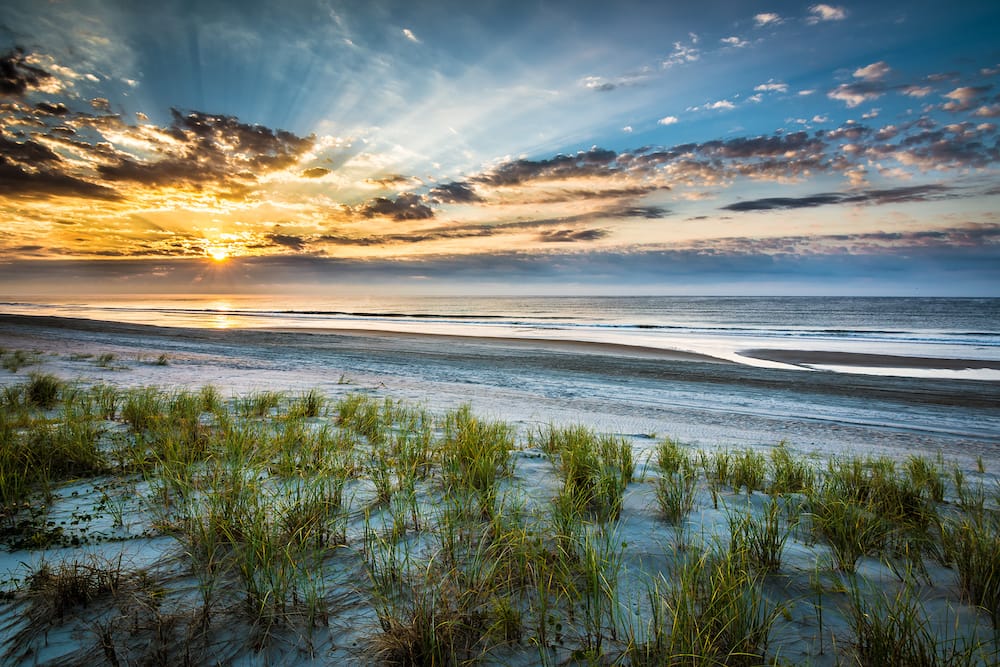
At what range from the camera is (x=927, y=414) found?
11.5 meters

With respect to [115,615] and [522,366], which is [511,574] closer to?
[115,615]

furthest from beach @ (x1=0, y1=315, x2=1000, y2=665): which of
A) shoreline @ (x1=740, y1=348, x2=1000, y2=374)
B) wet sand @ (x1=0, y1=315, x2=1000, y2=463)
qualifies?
shoreline @ (x1=740, y1=348, x2=1000, y2=374)

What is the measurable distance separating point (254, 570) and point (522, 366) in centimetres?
1622

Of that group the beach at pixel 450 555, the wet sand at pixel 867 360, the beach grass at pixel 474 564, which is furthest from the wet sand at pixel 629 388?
the beach grass at pixel 474 564

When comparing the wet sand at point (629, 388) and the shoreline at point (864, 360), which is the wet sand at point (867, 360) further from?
the wet sand at point (629, 388)

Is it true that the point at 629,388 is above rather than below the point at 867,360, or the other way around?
below

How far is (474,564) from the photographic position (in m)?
2.71

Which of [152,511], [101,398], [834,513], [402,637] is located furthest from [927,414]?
[101,398]

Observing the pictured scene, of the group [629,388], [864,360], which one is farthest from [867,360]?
[629,388]

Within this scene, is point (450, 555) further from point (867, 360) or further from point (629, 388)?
point (867, 360)

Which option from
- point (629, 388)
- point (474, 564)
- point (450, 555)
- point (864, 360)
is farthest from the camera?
point (864, 360)

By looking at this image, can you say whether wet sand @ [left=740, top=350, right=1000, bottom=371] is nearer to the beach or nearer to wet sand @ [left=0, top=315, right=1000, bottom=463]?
wet sand @ [left=0, top=315, right=1000, bottom=463]

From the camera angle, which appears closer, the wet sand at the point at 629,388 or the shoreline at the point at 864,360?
the wet sand at the point at 629,388

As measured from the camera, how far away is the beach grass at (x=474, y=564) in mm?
2277
